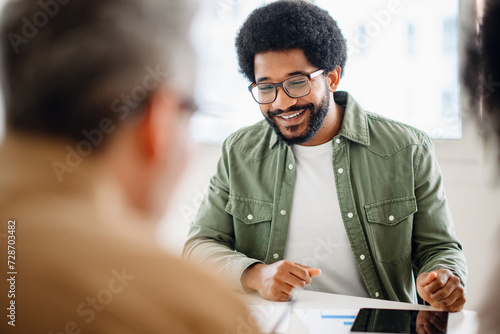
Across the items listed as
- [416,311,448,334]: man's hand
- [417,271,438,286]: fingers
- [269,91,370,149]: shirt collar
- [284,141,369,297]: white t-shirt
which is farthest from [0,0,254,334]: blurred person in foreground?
[269,91,370,149]: shirt collar

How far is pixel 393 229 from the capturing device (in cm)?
142

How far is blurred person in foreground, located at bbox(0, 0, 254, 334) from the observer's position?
442 millimetres

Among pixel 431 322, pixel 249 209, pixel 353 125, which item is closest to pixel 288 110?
pixel 353 125

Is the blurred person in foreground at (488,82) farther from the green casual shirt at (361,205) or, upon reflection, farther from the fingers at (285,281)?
the green casual shirt at (361,205)

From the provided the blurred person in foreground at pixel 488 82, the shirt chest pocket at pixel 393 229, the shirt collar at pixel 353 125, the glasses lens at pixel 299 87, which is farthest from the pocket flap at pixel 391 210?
the blurred person in foreground at pixel 488 82

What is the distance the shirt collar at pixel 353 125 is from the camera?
152 cm

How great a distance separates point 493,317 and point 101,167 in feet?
1.55

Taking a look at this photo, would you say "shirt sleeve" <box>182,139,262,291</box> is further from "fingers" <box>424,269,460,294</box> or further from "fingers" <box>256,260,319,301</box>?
"fingers" <box>424,269,460,294</box>

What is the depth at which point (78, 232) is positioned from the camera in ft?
1.47

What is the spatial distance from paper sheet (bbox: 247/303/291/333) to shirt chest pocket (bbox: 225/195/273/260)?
38 centimetres

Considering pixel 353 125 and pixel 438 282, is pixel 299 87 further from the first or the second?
pixel 438 282

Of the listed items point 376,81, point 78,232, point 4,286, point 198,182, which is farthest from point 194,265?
point 376,81

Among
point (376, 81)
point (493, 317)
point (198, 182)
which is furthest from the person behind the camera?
point (376, 81)

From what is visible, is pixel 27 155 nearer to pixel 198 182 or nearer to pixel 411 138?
pixel 411 138
